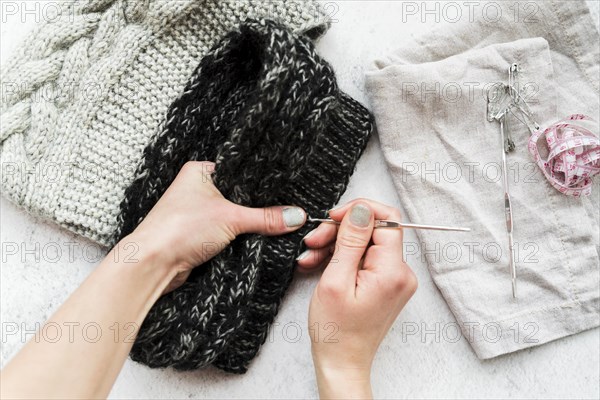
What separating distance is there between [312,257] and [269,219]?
12cm

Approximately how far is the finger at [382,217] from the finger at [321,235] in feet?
0.08

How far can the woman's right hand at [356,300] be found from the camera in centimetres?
97

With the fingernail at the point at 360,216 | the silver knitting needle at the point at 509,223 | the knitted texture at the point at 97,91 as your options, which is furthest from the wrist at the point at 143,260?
the silver knitting needle at the point at 509,223

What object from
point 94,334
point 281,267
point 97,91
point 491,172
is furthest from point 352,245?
point 97,91

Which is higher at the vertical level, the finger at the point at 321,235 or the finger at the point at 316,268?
the finger at the point at 321,235

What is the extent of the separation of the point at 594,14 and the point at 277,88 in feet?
2.54

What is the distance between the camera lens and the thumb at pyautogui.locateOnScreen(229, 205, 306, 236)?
1.02 metres

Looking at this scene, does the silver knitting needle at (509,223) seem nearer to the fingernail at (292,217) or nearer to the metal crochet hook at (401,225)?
the metal crochet hook at (401,225)

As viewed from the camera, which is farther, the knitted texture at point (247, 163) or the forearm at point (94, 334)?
the knitted texture at point (247, 163)

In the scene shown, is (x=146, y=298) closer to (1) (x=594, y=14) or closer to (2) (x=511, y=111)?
(2) (x=511, y=111)

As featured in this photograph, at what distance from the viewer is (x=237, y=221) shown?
101 cm

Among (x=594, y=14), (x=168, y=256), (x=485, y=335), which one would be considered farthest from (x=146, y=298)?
(x=594, y=14)

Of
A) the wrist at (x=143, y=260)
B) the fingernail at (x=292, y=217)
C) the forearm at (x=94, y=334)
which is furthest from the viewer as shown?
the fingernail at (x=292, y=217)

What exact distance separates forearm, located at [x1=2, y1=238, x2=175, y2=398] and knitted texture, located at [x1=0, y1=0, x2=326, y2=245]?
17 centimetres
